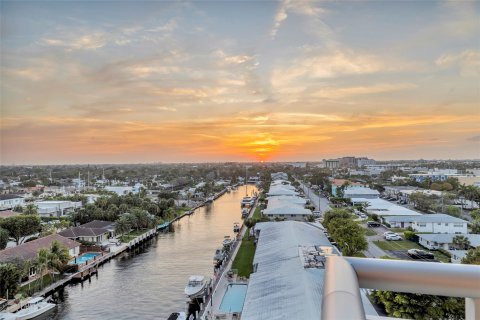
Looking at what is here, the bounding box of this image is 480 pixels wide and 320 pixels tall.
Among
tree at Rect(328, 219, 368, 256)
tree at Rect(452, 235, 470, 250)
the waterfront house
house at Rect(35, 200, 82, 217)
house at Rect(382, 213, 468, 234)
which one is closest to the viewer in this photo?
the waterfront house

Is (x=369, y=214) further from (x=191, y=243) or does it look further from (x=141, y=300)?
(x=141, y=300)

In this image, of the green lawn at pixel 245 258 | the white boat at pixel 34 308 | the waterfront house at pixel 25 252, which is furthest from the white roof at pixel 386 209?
the white boat at pixel 34 308

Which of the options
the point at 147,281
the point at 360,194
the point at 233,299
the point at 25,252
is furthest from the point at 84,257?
the point at 360,194

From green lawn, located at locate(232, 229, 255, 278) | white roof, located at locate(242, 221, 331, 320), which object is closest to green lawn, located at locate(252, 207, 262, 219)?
green lawn, located at locate(232, 229, 255, 278)

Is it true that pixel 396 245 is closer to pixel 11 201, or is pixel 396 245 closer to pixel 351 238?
pixel 351 238

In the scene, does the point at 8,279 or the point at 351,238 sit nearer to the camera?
the point at 8,279

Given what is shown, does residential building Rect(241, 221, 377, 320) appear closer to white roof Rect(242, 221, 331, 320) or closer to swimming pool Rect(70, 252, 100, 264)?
white roof Rect(242, 221, 331, 320)

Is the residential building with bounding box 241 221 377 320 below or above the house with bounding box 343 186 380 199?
below
